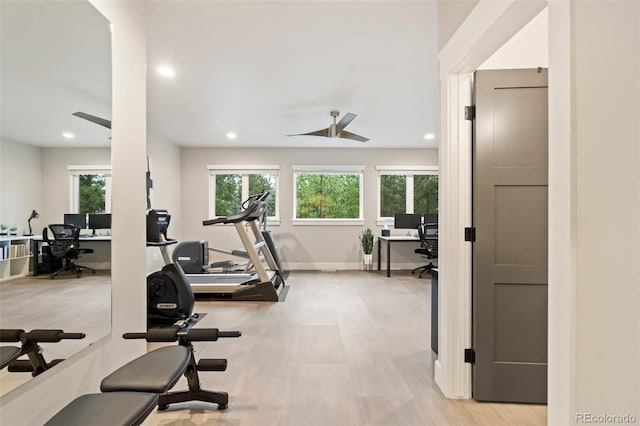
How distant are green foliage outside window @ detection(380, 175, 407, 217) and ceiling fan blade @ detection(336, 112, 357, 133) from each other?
318cm

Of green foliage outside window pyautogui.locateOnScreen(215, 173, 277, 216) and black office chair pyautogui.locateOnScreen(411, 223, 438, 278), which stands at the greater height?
green foliage outside window pyautogui.locateOnScreen(215, 173, 277, 216)

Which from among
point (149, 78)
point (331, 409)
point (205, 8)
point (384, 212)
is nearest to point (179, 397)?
point (331, 409)

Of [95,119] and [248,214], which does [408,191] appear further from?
[95,119]

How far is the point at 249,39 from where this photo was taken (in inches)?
113

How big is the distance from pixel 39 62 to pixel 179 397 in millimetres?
1819

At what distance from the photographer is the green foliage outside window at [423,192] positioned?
25.1ft

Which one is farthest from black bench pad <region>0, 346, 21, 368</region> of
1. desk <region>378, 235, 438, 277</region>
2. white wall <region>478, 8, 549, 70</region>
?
desk <region>378, 235, 438, 277</region>

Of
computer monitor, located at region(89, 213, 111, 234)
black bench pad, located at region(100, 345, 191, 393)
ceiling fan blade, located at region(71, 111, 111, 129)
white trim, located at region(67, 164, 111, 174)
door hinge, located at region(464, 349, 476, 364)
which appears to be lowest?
door hinge, located at region(464, 349, 476, 364)

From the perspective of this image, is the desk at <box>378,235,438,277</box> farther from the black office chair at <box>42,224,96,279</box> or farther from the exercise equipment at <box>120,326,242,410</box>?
the black office chair at <box>42,224,96,279</box>

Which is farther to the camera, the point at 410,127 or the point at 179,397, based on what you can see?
the point at 410,127

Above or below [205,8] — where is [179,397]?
below

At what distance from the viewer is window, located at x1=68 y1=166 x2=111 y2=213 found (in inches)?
62.6

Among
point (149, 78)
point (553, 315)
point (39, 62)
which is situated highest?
point (149, 78)

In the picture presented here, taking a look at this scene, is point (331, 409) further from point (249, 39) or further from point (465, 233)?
point (249, 39)
